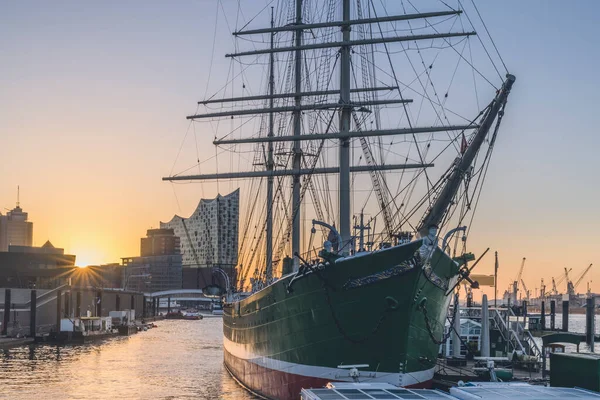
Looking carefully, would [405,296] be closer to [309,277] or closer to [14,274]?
[309,277]

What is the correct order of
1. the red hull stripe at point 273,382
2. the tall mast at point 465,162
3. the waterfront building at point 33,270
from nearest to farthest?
1. the red hull stripe at point 273,382
2. the tall mast at point 465,162
3. the waterfront building at point 33,270

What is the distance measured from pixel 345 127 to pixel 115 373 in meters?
26.1

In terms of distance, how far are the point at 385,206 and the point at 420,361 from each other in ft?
44.5

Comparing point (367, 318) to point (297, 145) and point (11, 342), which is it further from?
point (11, 342)

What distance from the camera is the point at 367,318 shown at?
1293 inches

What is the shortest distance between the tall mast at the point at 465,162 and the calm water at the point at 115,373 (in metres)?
15.0

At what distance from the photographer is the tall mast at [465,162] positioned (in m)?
36.8

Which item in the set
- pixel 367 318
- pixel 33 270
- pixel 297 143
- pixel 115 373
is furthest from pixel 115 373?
pixel 33 270

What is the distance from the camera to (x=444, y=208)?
→ 121 ft

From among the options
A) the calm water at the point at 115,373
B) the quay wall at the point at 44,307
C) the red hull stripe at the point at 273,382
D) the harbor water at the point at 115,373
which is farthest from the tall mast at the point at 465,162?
the quay wall at the point at 44,307

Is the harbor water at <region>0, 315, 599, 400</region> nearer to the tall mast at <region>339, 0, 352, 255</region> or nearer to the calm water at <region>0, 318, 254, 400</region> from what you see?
the calm water at <region>0, 318, 254, 400</region>

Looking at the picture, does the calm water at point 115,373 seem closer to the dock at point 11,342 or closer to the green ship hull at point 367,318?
the dock at point 11,342

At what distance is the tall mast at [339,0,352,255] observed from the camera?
41375mm

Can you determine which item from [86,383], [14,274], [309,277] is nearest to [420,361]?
[309,277]
